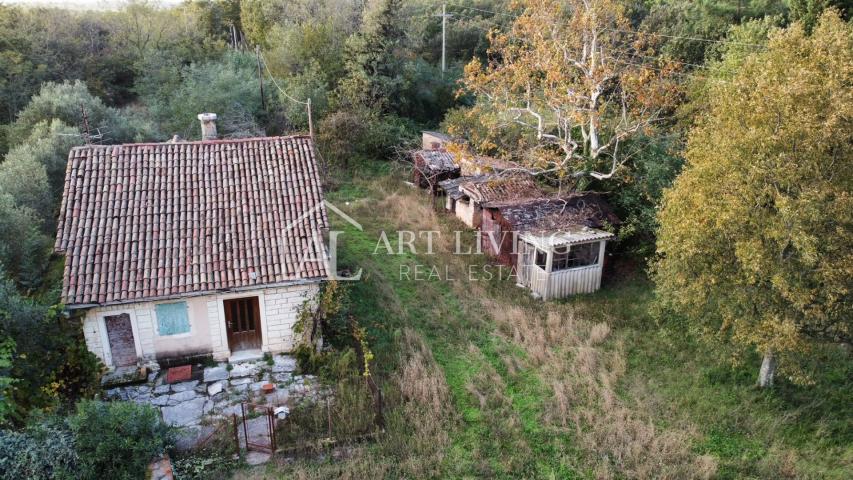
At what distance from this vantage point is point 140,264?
11953mm

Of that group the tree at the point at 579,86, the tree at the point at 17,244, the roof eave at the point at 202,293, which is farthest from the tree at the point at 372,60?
the roof eave at the point at 202,293

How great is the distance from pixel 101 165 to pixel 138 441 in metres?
7.56

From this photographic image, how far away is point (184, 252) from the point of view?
12.3m

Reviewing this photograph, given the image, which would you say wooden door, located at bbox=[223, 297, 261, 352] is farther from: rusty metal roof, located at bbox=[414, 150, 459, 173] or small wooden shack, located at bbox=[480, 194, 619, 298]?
rusty metal roof, located at bbox=[414, 150, 459, 173]

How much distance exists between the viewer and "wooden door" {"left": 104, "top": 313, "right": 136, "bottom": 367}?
1185 centimetres

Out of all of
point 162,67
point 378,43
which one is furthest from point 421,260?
point 162,67

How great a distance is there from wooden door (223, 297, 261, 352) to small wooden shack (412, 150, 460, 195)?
11525 millimetres

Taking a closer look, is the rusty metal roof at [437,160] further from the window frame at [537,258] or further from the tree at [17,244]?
the tree at [17,244]

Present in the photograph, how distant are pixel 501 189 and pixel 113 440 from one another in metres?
13.8

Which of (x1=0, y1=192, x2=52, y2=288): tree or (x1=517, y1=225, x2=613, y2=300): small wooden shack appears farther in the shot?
(x1=517, y1=225, x2=613, y2=300): small wooden shack

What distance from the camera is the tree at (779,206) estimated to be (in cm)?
970

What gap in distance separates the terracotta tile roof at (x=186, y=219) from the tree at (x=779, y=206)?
8.04m

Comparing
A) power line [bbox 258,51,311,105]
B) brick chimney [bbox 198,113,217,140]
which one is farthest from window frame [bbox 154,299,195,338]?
power line [bbox 258,51,311,105]

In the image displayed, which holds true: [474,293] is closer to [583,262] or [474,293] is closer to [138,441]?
[583,262]
